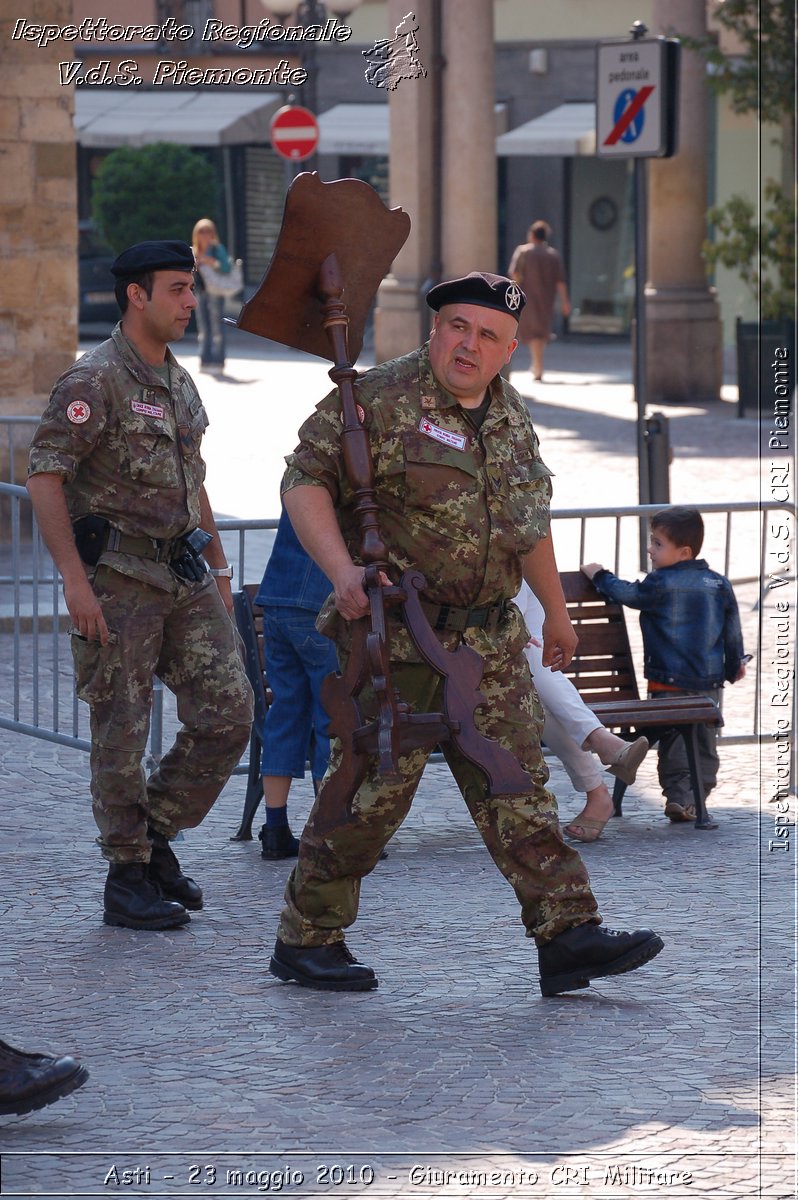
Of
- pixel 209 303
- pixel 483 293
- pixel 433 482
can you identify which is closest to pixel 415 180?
pixel 209 303

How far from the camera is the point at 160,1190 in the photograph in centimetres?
398

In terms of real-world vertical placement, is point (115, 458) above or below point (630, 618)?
above

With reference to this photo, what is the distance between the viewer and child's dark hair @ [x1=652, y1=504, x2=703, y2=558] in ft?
24.0

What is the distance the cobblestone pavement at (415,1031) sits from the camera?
4.13m

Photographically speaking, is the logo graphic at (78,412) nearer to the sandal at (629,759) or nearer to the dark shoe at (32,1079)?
the dark shoe at (32,1079)

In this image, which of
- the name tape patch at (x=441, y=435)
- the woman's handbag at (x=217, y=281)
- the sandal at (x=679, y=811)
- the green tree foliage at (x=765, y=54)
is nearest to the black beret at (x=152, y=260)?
the name tape patch at (x=441, y=435)

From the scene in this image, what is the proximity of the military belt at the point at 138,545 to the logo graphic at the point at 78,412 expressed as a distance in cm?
34

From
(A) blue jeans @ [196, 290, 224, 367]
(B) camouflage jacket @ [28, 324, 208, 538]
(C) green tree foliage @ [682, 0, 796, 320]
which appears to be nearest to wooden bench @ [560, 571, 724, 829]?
(B) camouflage jacket @ [28, 324, 208, 538]

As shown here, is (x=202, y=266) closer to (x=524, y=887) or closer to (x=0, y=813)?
(x=0, y=813)

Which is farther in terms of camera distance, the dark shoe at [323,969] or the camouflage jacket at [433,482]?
the dark shoe at [323,969]

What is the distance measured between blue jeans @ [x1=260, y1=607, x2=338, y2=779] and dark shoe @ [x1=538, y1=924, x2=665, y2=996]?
158 cm

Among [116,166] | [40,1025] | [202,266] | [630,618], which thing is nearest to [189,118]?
[116,166]

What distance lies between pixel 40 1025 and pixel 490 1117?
4.08 feet

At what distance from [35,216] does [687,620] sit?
6.28 m
